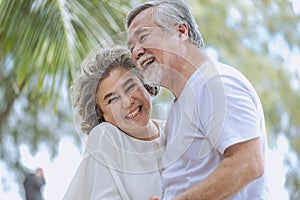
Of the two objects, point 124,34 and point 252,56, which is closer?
point 124,34

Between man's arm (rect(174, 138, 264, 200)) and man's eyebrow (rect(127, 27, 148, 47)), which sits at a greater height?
man's eyebrow (rect(127, 27, 148, 47))

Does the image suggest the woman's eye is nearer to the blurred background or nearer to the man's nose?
the man's nose

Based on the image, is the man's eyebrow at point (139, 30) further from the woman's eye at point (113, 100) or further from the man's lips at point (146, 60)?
the woman's eye at point (113, 100)

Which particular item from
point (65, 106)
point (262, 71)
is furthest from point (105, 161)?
point (262, 71)

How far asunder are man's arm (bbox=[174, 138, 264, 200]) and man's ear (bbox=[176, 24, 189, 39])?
373mm

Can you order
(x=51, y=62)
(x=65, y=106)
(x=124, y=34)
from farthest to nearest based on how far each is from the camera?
(x=65, y=106)
(x=51, y=62)
(x=124, y=34)

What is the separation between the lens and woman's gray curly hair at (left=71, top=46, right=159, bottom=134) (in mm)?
2223

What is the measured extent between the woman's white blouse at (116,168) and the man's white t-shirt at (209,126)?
0.08 metres

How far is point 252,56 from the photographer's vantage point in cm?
641

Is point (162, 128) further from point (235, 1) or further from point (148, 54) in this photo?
point (235, 1)

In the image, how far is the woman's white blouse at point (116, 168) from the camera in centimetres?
211

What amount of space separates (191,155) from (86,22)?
1.89 meters

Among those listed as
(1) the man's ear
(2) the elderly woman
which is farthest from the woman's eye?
(1) the man's ear

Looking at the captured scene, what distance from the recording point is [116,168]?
83.8 inches
